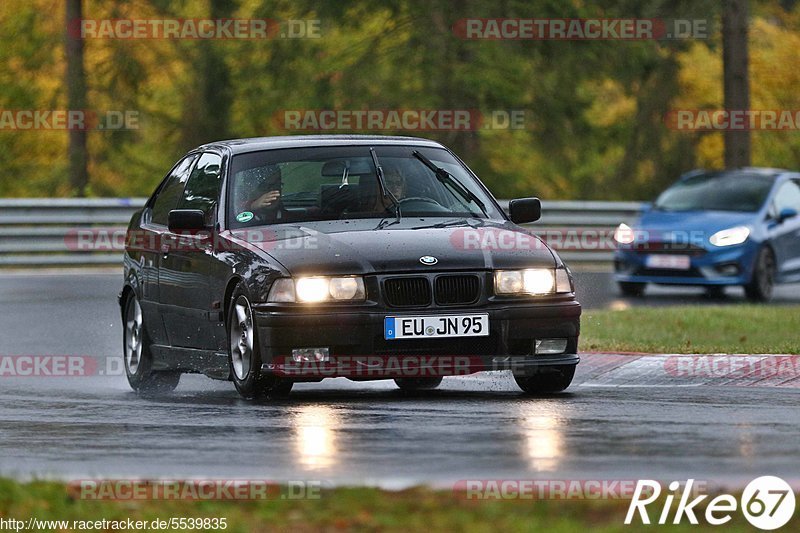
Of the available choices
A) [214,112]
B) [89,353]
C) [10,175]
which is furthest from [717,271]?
[10,175]

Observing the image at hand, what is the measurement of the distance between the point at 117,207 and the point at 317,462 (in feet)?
65.0

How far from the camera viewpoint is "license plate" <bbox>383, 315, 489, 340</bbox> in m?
10.5

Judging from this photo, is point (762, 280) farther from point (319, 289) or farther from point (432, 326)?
point (319, 289)

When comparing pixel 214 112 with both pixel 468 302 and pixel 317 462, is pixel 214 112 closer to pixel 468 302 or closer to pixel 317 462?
pixel 468 302

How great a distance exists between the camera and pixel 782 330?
15695 millimetres

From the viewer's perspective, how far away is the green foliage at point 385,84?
121ft

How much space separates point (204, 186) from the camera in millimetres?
12219

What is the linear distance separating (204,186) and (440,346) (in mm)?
2482

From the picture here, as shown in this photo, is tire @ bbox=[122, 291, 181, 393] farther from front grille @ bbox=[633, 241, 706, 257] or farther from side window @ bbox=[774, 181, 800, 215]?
side window @ bbox=[774, 181, 800, 215]

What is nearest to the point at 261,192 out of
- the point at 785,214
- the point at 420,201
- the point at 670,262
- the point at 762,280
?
the point at 420,201

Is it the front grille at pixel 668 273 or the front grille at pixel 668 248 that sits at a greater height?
the front grille at pixel 668 248

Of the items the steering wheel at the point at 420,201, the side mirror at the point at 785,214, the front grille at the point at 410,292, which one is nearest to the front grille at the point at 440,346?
the front grille at the point at 410,292

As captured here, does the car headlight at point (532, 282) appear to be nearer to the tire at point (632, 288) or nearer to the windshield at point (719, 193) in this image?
the tire at point (632, 288)

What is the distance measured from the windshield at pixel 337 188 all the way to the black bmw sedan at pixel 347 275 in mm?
10
